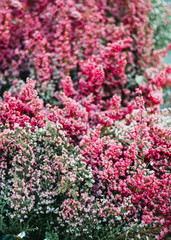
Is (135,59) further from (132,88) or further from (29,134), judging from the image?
(29,134)

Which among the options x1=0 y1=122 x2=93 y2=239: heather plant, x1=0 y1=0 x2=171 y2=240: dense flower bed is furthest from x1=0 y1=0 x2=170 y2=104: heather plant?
x1=0 y1=122 x2=93 y2=239: heather plant

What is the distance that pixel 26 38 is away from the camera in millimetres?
2938

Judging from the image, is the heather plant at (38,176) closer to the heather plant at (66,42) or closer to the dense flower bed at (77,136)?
the dense flower bed at (77,136)

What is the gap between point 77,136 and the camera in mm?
2064

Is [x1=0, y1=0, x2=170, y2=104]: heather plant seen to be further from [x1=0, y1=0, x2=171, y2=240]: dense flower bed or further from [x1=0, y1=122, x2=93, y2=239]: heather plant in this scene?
[x1=0, y1=122, x2=93, y2=239]: heather plant

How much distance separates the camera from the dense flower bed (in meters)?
1.65

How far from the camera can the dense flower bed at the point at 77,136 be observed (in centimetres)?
165

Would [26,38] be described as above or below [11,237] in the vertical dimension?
above

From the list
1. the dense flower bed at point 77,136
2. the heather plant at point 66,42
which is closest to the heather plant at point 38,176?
the dense flower bed at point 77,136

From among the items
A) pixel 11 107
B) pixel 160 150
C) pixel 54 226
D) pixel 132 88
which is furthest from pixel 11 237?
pixel 132 88

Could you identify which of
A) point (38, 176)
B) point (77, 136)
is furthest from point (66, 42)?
point (38, 176)

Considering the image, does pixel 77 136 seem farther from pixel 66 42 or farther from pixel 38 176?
pixel 66 42

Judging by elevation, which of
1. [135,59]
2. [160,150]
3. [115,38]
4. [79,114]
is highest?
[115,38]

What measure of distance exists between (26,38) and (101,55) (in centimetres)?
102
